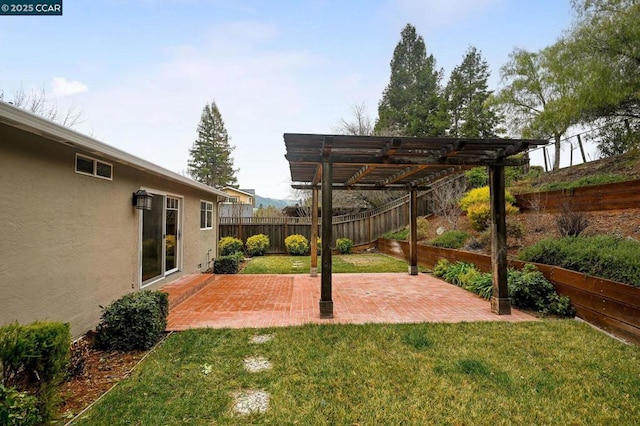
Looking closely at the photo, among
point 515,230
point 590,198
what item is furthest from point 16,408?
point 590,198

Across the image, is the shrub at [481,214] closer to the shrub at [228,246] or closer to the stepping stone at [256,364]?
the stepping stone at [256,364]

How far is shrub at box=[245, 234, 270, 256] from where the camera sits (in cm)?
1277

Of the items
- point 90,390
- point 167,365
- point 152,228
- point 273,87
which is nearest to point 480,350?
point 167,365

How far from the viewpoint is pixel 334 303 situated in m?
5.68

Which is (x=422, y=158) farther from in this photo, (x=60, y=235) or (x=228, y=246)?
(x=228, y=246)

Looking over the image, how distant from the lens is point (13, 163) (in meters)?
2.95

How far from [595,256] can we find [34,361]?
657 cm

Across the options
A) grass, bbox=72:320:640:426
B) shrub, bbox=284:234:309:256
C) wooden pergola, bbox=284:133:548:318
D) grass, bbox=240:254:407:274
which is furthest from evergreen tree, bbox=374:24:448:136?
grass, bbox=72:320:640:426

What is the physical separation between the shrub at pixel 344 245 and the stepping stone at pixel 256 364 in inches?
403

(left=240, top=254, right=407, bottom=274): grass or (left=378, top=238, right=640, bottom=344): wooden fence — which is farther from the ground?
(left=378, top=238, right=640, bottom=344): wooden fence

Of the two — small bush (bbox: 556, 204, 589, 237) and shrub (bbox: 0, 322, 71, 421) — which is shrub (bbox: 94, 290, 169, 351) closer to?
shrub (bbox: 0, 322, 71, 421)

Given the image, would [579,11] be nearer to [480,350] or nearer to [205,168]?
[480,350]

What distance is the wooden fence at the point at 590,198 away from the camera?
21.9 ft

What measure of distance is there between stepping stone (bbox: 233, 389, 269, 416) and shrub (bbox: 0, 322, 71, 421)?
4.40ft
